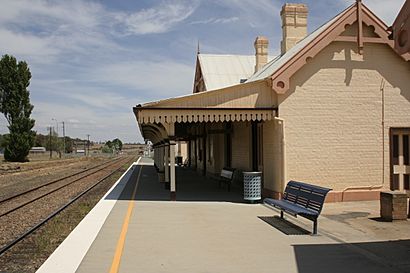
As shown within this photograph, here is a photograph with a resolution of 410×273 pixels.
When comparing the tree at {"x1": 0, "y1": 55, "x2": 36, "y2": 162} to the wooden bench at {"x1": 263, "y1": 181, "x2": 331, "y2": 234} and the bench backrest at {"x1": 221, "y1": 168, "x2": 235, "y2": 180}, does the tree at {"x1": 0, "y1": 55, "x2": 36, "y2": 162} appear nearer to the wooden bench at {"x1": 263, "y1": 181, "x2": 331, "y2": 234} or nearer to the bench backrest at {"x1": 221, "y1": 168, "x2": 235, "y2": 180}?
the bench backrest at {"x1": 221, "y1": 168, "x2": 235, "y2": 180}

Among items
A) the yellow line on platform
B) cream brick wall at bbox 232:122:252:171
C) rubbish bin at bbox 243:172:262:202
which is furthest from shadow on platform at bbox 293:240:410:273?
cream brick wall at bbox 232:122:252:171

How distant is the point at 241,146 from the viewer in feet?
59.1

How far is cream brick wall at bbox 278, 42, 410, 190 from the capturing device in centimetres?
1330

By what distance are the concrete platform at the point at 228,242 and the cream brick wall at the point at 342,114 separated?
148 cm

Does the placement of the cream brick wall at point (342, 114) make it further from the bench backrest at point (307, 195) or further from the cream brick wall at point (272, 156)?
the bench backrest at point (307, 195)

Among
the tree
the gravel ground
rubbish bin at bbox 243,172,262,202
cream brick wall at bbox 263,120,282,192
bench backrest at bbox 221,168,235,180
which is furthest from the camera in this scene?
the tree

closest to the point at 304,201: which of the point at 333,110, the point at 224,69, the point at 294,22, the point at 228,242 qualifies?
the point at 228,242

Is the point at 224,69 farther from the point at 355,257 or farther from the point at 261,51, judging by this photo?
the point at 355,257

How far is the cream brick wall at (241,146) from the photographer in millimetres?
16984

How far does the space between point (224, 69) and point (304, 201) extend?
759 inches

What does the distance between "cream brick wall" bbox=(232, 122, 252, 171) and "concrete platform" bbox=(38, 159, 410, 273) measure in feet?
16.0

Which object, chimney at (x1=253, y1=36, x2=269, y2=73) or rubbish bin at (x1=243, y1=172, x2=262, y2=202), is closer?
rubbish bin at (x1=243, y1=172, x2=262, y2=202)

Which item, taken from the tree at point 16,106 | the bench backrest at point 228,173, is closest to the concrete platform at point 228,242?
the bench backrest at point 228,173

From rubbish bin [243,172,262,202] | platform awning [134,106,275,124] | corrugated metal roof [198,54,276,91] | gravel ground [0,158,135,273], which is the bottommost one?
gravel ground [0,158,135,273]
